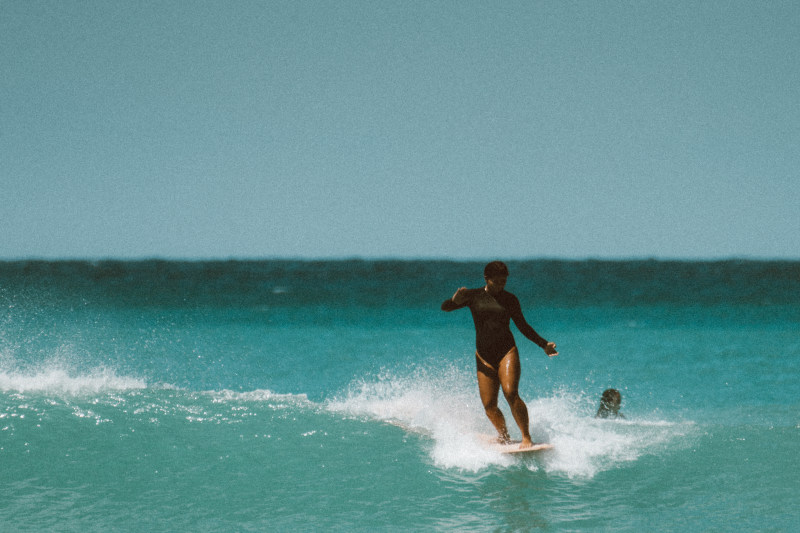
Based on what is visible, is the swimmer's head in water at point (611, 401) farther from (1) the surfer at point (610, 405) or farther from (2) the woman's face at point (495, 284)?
(2) the woman's face at point (495, 284)

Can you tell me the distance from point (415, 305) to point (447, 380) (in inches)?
1576

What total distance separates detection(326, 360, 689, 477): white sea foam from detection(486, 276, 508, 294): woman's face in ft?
5.57

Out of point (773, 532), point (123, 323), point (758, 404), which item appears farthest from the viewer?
point (123, 323)

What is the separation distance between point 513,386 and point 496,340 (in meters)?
0.52

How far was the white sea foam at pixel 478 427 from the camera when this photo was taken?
7.62m

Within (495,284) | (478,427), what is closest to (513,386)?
(495,284)

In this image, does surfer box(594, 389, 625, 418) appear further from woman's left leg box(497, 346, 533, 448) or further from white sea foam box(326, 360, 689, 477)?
woman's left leg box(497, 346, 533, 448)

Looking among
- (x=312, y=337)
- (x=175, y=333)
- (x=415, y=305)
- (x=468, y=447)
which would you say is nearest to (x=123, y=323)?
(x=175, y=333)

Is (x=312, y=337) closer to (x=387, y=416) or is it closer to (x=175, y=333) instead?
(x=175, y=333)

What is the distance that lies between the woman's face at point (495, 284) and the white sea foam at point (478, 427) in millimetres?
1698

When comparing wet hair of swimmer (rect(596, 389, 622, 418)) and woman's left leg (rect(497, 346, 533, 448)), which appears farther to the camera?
wet hair of swimmer (rect(596, 389, 622, 418))

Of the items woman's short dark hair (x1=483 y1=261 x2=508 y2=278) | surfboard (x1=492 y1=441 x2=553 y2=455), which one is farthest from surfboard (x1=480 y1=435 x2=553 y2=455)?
woman's short dark hair (x1=483 y1=261 x2=508 y2=278)

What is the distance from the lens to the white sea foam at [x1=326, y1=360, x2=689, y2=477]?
7625mm

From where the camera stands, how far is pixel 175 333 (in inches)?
1278
